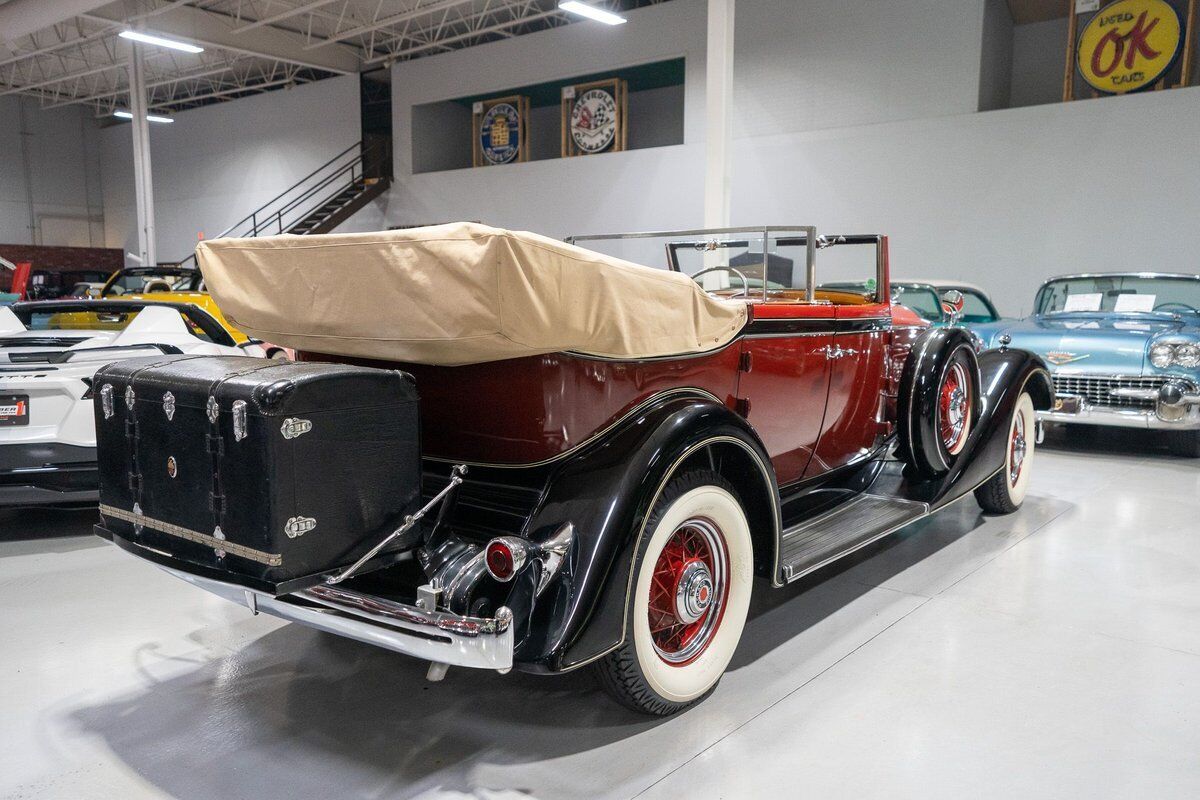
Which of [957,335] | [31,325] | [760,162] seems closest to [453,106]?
[760,162]

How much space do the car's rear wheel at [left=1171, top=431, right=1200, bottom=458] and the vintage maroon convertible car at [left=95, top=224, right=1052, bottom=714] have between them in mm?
5214

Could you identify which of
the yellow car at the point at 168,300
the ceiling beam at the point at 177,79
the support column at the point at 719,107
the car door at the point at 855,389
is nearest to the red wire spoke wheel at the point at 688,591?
the car door at the point at 855,389

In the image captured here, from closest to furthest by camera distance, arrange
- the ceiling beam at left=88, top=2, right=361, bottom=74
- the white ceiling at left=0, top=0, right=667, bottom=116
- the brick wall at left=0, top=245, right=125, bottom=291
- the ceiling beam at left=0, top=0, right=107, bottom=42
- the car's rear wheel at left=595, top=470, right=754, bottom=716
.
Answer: the car's rear wheel at left=595, top=470, right=754, bottom=716 → the ceiling beam at left=0, top=0, right=107, bottom=42 → the white ceiling at left=0, top=0, right=667, bottom=116 → the ceiling beam at left=88, top=2, right=361, bottom=74 → the brick wall at left=0, top=245, right=125, bottom=291

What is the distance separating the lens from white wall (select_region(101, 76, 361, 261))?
19.1 meters

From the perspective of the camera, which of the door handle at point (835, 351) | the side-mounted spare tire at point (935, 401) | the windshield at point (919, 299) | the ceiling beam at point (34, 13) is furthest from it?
the ceiling beam at point (34, 13)

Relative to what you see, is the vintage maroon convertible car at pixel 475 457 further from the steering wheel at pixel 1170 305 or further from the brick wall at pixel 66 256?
the brick wall at pixel 66 256

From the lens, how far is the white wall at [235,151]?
19094mm

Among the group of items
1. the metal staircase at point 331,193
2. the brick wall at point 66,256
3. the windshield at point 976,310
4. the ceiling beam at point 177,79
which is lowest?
the windshield at point 976,310

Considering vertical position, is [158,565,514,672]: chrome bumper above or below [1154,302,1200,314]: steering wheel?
below

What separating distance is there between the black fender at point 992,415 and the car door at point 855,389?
376 mm

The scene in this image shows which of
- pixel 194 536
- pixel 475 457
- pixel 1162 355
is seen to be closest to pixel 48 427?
pixel 194 536

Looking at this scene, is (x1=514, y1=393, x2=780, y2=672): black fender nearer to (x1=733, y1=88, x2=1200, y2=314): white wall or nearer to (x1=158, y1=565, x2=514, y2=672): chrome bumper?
(x1=158, y1=565, x2=514, y2=672): chrome bumper

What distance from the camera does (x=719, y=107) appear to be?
895cm

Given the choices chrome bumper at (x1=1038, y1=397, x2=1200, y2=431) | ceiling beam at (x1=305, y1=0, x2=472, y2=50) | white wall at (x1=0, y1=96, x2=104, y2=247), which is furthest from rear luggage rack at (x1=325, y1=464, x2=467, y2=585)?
white wall at (x1=0, y1=96, x2=104, y2=247)
